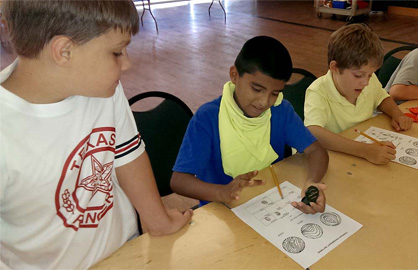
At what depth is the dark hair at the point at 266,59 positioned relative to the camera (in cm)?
111

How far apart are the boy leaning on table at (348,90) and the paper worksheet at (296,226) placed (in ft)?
1.54

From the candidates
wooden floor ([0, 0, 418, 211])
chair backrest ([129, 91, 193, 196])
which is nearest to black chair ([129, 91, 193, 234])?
chair backrest ([129, 91, 193, 196])

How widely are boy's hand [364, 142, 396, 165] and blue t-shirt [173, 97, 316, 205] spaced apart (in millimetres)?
200

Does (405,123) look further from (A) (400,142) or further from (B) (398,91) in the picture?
(B) (398,91)

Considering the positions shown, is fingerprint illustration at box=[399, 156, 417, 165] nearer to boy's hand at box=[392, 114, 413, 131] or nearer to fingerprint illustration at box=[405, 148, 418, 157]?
fingerprint illustration at box=[405, 148, 418, 157]

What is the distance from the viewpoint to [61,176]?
0.83 meters

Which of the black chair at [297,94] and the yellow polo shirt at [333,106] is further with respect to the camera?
the black chair at [297,94]

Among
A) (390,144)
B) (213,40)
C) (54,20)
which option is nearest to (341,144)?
(390,144)

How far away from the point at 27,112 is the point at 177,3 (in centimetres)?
987

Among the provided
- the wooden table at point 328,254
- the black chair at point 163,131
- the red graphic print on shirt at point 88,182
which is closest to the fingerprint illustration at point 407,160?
the wooden table at point 328,254

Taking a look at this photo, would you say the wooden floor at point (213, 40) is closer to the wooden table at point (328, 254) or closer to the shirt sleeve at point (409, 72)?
the shirt sleeve at point (409, 72)

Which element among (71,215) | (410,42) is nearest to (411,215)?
(71,215)

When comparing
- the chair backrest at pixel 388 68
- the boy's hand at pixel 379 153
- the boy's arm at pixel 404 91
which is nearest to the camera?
the boy's hand at pixel 379 153

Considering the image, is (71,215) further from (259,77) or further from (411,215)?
(411,215)
